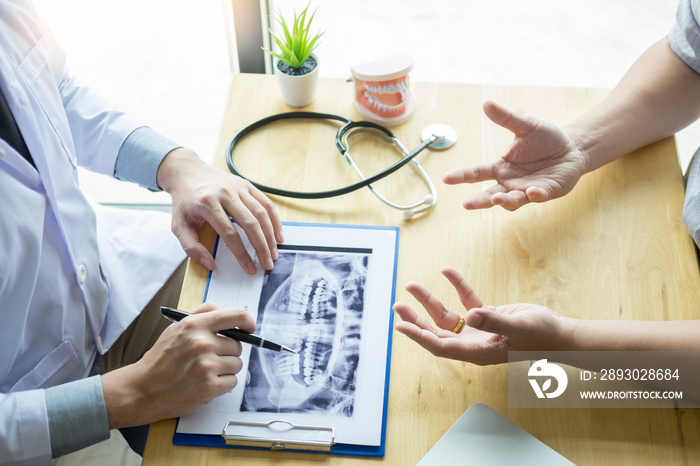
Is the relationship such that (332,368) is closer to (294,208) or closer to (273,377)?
(273,377)

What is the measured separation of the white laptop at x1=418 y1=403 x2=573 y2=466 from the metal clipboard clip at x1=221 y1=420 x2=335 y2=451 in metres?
0.13

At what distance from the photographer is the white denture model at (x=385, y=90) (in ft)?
3.75

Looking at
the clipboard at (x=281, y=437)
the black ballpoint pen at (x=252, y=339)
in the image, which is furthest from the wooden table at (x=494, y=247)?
the black ballpoint pen at (x=252, y=339)

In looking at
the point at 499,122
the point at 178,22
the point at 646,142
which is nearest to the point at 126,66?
the point at 178,22

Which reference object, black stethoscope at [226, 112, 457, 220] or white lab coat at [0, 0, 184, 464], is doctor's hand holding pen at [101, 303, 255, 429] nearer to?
white lab coat at [0, 0, 184, 464]

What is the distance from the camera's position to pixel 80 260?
1027mm

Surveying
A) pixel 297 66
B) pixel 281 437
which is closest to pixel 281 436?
pixel 281 437

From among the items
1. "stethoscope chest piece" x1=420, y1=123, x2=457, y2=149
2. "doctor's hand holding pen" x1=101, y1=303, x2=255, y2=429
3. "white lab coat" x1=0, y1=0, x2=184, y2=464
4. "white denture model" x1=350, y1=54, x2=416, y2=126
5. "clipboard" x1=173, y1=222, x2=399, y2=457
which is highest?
"white denture model" x1=350, y1=54, x2=416, y2=126

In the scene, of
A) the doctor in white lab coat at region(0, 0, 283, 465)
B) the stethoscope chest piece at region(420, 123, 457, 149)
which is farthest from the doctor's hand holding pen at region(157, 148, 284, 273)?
the stethoscope chest piece at region(420, 123, 457, 149)

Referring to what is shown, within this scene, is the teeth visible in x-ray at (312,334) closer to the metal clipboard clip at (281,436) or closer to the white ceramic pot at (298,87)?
the metal clipboard clip at (281,436)

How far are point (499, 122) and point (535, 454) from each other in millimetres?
541

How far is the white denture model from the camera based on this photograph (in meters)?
1.14

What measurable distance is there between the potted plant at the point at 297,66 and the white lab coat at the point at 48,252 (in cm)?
30

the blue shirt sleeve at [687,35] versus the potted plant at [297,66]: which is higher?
the blue shirt sleeve at [687,35]
